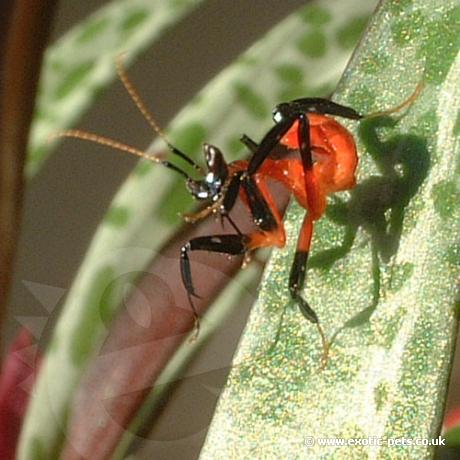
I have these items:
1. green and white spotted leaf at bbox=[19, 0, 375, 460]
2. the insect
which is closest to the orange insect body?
the insect

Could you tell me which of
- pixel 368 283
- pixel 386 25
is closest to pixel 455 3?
pixel 386 25

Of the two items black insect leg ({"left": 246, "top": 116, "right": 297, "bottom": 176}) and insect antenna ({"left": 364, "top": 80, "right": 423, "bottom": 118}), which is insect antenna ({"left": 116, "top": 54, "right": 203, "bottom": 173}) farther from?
insect antenna ({"left": 364, "top": 80, "right": 423, "bottom": 118})

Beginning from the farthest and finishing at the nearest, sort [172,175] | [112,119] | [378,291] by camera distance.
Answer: [112,119] < [172,175] < [378,291]

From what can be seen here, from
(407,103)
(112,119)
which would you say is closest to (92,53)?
(407,103)

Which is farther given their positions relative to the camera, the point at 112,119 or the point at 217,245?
the point at 112,119

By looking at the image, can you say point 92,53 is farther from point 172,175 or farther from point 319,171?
point 319,171

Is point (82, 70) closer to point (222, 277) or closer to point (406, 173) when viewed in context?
point (222, 277)
